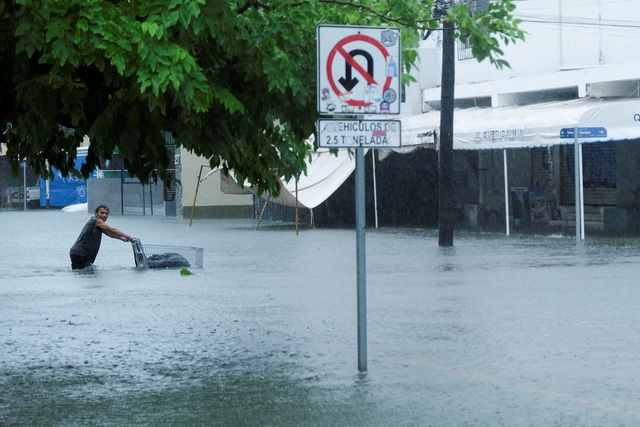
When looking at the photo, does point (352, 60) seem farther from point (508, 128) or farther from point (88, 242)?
point (508, 128)

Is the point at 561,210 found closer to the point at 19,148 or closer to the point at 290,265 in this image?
the point at 290,265

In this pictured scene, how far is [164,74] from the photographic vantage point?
7680 millimetres

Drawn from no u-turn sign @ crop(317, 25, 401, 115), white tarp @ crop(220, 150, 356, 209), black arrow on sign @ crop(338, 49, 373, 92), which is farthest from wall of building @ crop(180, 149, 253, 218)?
black arrow on sign @ crop(338, 49, 373, 92)

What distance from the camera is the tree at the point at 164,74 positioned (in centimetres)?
771

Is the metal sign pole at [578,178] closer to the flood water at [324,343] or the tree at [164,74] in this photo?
the flood water at [324,343]

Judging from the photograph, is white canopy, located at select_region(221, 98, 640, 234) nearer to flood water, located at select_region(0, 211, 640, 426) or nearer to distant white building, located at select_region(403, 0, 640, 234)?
distant white building, located at select_region(403, 0, 640, 234)

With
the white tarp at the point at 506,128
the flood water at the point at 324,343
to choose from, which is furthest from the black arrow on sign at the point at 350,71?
the white tarp at the point at 506,128

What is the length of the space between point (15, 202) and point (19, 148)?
55.0m

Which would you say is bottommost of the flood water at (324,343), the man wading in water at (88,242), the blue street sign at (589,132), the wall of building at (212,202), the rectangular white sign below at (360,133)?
the flood water at (324,343)

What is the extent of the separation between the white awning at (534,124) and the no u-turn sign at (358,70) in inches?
685

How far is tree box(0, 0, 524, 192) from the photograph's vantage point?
7715mm

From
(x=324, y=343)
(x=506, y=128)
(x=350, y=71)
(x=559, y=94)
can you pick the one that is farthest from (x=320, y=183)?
(x=350, y=71)

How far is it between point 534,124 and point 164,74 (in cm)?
2143

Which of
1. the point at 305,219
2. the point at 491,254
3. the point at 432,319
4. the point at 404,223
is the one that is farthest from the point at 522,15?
the point at 432,319
